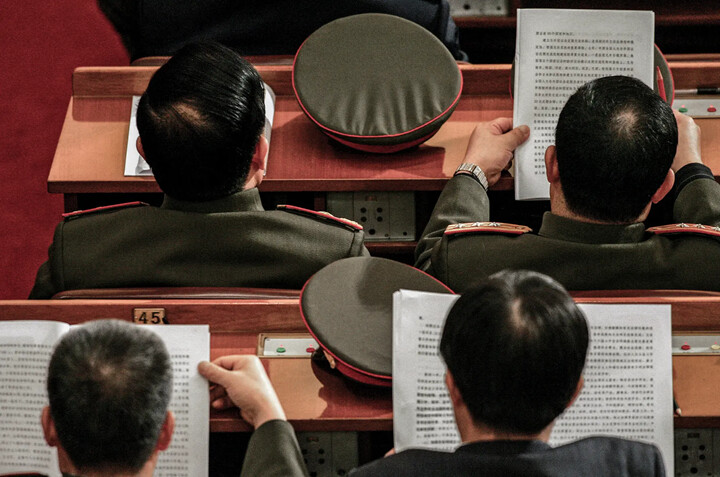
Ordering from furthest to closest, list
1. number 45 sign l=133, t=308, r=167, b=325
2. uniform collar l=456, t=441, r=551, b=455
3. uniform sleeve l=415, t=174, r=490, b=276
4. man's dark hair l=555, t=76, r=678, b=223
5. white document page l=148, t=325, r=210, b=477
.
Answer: uniform sleeve l=415, t=174, r=490, b=276 < man's dark hair l=555, t=76, r=678, b=223 < number 45 sign l=133, t=308, r=167, b=325 < white document page l=148, t=325, r=210, b=477 < uniform collar l=456, t=441, r=551, b=455

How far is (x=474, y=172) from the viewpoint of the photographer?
1729 mm

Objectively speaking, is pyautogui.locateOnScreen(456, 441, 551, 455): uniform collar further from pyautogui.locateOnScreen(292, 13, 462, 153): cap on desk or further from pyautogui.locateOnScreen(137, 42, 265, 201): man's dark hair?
pyautogui.locateOnScreen(292, 13, 462, 153): cap on desk

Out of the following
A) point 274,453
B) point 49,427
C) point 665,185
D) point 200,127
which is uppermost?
point 200,127

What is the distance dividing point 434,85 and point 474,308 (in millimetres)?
895

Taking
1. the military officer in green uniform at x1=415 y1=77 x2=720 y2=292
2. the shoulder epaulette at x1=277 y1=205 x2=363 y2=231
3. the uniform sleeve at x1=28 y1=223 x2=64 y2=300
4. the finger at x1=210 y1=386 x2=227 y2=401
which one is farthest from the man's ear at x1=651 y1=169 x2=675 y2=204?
the uniform sleeve at x1=28 y1=223 x2=64 y2=300

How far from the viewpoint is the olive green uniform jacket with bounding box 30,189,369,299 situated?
4.77 ft

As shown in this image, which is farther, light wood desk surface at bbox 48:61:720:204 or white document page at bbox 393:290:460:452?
light wood desk surface at bbox 48:61:720:204

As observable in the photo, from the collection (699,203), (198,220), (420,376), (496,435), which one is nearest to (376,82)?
(198,220)

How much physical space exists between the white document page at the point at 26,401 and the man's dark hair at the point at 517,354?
582 mm

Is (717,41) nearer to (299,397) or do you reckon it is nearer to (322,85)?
(322,85)

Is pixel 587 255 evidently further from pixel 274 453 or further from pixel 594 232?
pixel 274 453

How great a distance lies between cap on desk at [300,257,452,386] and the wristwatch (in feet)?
1.23

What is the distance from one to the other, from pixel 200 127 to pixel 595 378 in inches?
27.9

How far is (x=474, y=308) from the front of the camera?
102cm
